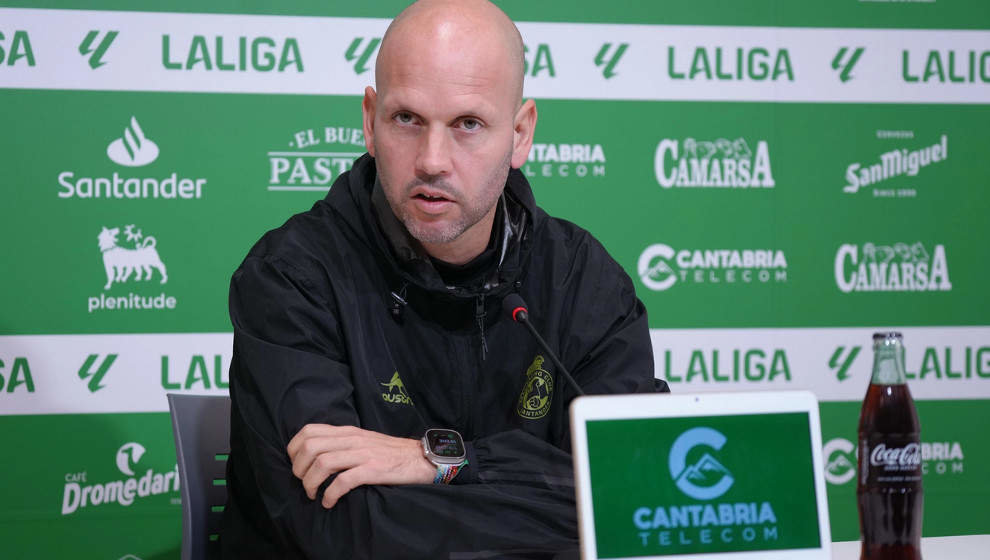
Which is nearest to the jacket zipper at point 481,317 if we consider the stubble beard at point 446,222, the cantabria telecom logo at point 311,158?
the stubble beard at point 446,222

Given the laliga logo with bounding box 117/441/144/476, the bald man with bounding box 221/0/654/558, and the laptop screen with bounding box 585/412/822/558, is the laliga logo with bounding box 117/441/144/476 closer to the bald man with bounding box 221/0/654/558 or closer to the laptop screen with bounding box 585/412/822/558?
the bald man with bounding box 221/0/654/558

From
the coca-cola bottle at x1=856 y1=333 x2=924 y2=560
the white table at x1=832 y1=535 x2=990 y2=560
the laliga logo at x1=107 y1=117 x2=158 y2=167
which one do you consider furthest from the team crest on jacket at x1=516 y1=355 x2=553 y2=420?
the laliga logo at x1=107 y1=117 x2=158 y2=167

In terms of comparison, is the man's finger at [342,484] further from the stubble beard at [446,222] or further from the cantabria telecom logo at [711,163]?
the cantabria telecom logo at [711,163]

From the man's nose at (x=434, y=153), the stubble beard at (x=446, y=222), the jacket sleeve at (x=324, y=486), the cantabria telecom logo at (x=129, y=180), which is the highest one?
the cantabria telecom logo at (x=129, y=180)

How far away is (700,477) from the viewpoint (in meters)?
0.91

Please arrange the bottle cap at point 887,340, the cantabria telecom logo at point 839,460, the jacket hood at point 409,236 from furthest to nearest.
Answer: the cantabria telecom logo at point 839,460 → the jacket hood at point 409,236 → the bottle cap at point 887,340

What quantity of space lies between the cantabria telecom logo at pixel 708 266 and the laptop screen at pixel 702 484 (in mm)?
1946

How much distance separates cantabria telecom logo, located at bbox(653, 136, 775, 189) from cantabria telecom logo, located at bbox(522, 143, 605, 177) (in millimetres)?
179

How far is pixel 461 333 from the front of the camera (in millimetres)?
1658

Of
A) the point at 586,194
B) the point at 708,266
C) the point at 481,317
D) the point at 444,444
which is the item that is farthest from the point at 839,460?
the point at 444,444

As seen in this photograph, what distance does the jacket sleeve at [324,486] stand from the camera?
1.27 m

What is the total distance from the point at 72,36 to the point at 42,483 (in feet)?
3.92

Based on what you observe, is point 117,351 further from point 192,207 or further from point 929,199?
point 929,199

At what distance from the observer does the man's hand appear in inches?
49.9
